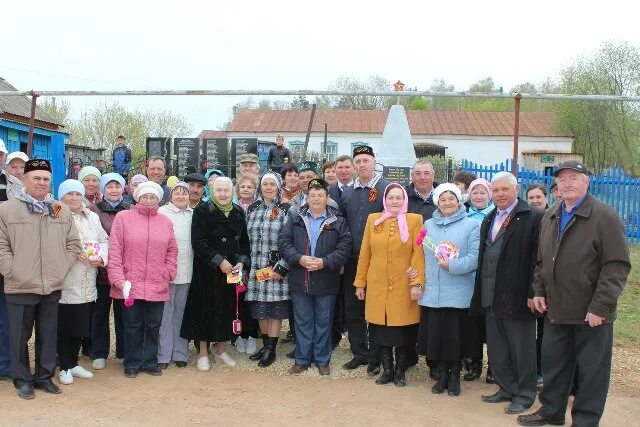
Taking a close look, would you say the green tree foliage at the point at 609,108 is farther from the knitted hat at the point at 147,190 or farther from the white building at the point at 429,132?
the knitted hat at the point at 147,190

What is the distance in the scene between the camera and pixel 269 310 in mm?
6223

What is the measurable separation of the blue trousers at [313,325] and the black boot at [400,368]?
0.69 m

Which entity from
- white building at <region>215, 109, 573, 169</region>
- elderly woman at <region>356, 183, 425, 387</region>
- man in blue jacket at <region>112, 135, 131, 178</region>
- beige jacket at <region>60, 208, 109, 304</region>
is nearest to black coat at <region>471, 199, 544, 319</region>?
elderly woman at <region>356, 183, 425, 387</region>

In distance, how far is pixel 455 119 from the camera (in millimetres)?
42344

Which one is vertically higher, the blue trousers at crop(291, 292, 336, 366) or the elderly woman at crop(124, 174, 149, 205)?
the elderly woman at crop(124, 174, 149, 205)

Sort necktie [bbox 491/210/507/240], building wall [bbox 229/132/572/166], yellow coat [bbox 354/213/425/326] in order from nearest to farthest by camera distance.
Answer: necktie [bbox 491/210/507/240] < yellow coat [bbox 354/213/425/326] < building wall [bbox 229/132/572/166]

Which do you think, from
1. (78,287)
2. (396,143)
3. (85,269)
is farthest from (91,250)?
(396,143)

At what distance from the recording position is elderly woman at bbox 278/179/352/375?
591 cm

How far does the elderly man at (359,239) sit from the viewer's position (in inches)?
242

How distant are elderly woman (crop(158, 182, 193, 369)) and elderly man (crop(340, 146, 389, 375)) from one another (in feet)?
5.08

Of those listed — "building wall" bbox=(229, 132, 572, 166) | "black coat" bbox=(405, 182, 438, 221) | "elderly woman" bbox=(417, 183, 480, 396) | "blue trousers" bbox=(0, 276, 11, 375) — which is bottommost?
"blue trousers" bbox=(0, 276, 11, 375)

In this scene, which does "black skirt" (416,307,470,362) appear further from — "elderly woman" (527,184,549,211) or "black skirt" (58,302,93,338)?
"black skirt" (58,302,93,338)

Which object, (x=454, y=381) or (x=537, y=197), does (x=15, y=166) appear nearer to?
(x=454, y=381)

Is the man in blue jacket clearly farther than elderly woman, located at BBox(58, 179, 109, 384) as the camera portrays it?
Yes
